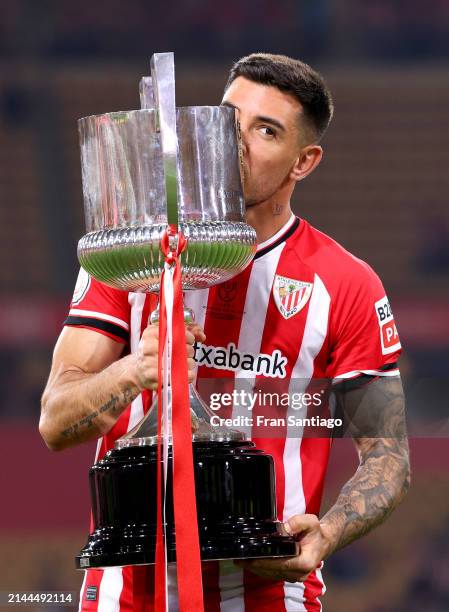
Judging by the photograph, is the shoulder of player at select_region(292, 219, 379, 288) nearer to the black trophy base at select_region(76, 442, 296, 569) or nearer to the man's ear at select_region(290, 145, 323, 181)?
the man's ear at select_region(290, 145, 323, 181)

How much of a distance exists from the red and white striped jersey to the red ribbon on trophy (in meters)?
0.33

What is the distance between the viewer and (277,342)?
5.37 ft

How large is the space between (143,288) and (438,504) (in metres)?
2.23

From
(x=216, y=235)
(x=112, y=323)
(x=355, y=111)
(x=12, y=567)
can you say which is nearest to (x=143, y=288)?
(x=216, y=235)

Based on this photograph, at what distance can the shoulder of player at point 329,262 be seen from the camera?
1.67 meters

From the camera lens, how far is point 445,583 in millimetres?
3303

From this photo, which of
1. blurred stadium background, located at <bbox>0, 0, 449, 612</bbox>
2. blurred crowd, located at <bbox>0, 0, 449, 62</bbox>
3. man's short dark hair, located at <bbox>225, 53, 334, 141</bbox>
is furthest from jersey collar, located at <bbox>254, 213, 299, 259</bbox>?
blurred crowd, located at <bbox>0, 0, 449, 62</bbox>

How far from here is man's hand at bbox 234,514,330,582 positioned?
1.35m

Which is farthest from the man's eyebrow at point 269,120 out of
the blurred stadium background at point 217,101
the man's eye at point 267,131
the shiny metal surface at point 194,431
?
the blurred stadium background at point 217,101

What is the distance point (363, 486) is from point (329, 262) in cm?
35

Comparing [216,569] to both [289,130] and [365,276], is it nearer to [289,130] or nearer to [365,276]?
[365,276]

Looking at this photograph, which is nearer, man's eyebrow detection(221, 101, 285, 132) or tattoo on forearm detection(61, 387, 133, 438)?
tattoo on forearm detection(61, 387, 133, 438)

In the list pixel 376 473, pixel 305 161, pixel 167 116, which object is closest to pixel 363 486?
pixel 376 473

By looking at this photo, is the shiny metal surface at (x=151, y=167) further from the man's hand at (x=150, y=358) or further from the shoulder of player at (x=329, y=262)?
the shoulder of player at (x=329, y=262)
